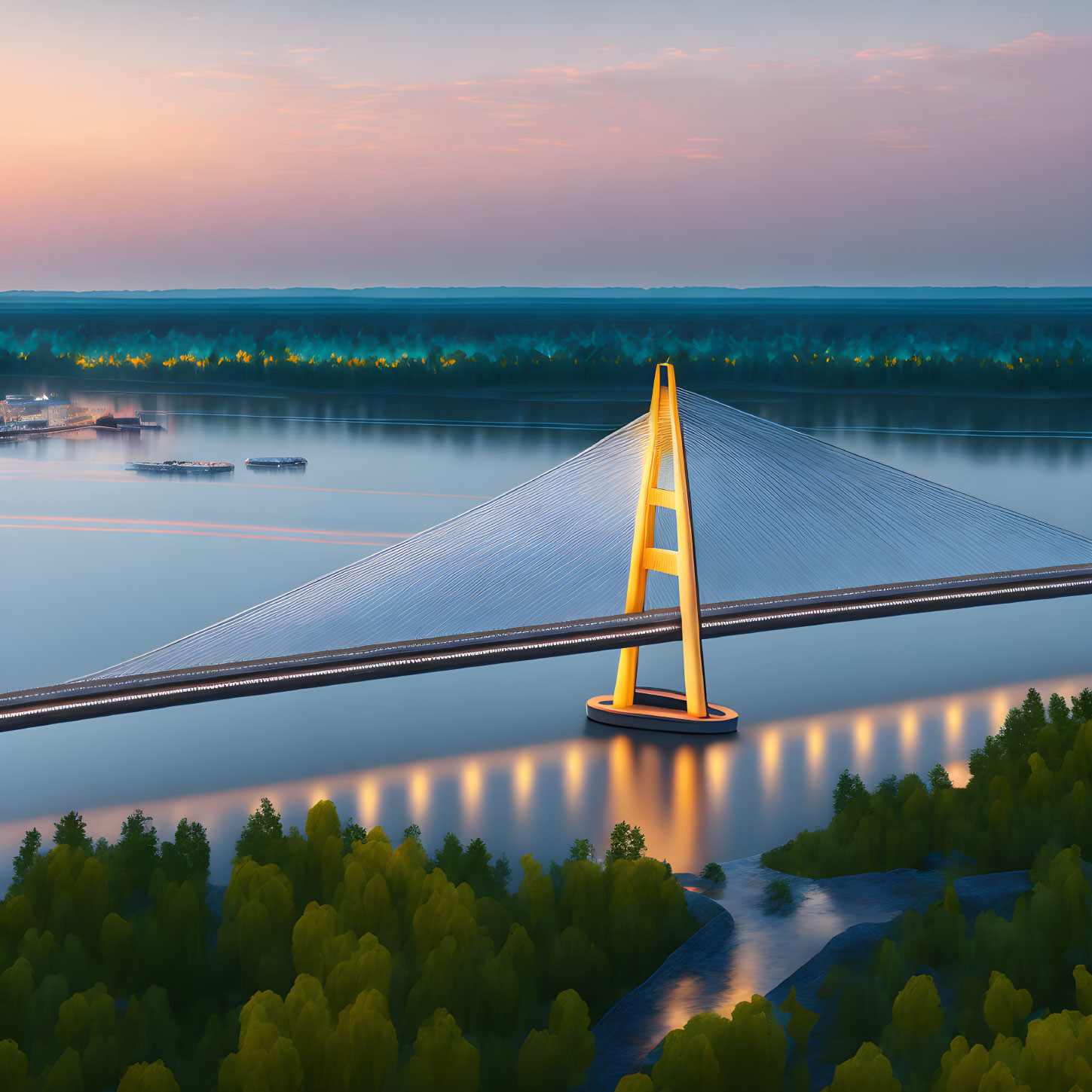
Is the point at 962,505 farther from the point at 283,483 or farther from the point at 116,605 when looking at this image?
the point at 283,483

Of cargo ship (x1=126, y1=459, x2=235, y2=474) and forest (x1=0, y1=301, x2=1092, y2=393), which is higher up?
forest (x1=0, y1=301, x2=1092, y2=393)

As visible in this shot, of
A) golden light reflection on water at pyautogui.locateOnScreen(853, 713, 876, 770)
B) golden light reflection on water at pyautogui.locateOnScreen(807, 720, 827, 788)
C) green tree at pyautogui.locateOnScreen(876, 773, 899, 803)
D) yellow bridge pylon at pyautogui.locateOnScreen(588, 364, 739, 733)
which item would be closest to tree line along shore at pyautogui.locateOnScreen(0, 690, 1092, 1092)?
green tree at pyautogui.locateOnScreen(876, 773, 899, 803)

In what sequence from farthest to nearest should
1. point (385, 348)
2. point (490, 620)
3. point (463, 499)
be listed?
point (385, 348) < point (463, 499) < point (490, 620)

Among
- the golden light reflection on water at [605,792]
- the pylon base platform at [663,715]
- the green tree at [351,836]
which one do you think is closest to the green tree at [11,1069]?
the green tree at [351,836]

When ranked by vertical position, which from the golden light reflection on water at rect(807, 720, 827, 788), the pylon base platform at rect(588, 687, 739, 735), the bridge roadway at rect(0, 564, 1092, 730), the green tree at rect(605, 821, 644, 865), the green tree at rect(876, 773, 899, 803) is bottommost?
the golden light reflection on water at rect(807, 720, 827, 788)

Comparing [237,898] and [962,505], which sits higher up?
[962,505]

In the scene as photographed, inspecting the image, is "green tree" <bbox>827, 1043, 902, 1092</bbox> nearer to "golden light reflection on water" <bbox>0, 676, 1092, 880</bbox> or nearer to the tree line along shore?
the tree line along shore

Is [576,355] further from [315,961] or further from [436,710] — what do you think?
[315,961]

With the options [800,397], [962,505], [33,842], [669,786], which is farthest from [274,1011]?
[800,397]
